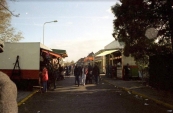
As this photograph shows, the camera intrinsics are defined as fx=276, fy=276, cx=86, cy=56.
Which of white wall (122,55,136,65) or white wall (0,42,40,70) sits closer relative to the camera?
white wall (0,42,40,70)

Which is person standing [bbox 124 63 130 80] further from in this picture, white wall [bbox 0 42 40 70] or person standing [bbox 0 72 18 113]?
person standing [bbox 0 72 18 113]

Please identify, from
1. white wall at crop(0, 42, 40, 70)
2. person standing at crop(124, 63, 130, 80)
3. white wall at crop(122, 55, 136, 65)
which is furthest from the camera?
white wall at crop(122, 55, 136, 65)

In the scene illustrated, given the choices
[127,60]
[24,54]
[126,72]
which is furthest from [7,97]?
[127,60]

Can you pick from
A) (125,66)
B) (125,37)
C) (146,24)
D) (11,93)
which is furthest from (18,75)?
(11,93)

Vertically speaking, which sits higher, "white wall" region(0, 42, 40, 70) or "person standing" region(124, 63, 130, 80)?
"white wall" region(0, 42, 40, 70)

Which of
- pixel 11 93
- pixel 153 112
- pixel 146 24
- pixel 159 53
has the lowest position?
pixel 153 112

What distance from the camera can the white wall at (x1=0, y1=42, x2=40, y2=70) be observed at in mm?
17797

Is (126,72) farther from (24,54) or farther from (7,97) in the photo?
(7,97)

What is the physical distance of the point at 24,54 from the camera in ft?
58.5

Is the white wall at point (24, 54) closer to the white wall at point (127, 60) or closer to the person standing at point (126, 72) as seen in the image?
the person standing at point (126, 72)

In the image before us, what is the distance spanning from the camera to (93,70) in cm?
2633

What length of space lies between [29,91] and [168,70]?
28.6 ft

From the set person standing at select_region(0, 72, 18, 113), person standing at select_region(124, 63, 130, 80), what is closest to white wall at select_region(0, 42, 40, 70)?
person standing at select_region(124, 63, 130, 80)

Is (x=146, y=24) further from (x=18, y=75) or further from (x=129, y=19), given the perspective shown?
(x=18, y=75)
